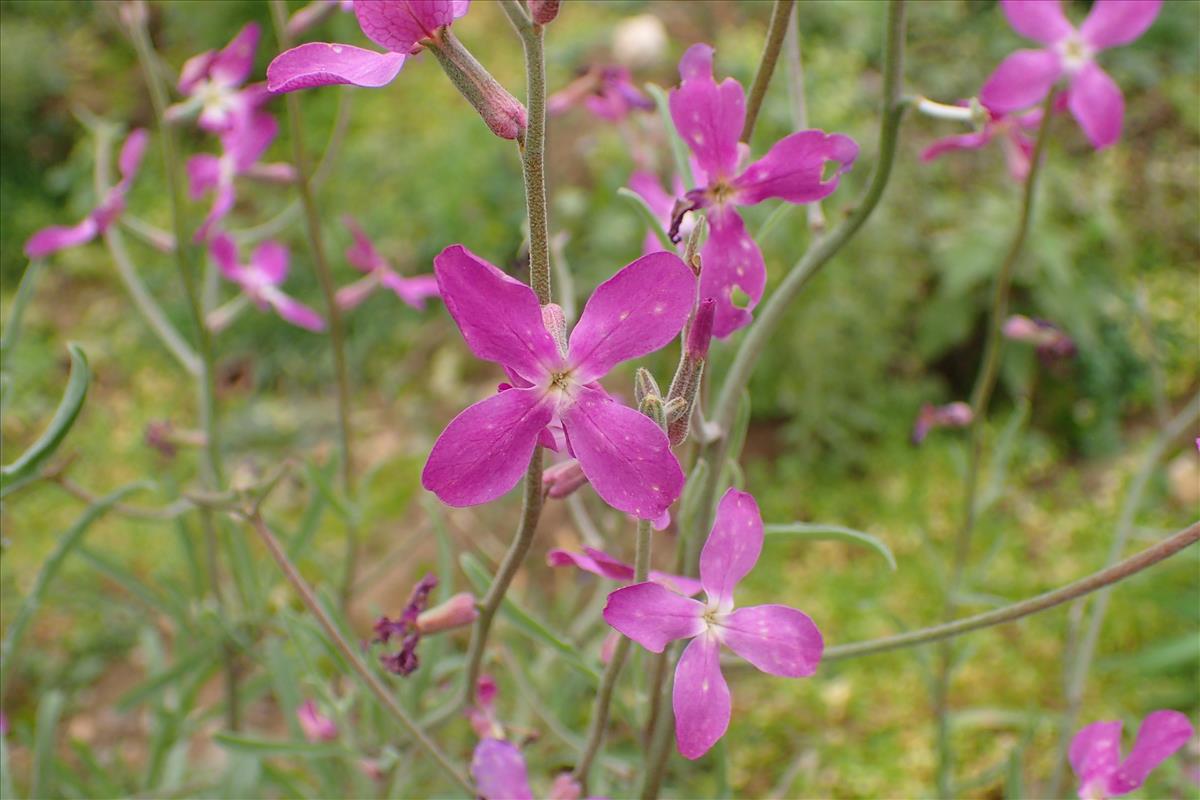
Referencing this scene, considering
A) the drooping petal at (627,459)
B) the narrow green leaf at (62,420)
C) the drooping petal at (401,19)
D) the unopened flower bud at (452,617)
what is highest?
the drooping petal at (401,19)

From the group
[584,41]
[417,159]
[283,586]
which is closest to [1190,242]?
[584,41]

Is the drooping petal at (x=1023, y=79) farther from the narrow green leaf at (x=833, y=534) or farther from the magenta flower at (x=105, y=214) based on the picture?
the magenta flower at (x=105, y=214)

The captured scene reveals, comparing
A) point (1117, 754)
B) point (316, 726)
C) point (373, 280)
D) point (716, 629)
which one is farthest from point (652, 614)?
point (373, 280)

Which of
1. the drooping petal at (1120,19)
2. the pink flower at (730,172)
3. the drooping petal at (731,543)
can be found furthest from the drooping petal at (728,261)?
the drooping petal at (1120,19)

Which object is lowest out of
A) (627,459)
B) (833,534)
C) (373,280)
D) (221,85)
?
(833,534)

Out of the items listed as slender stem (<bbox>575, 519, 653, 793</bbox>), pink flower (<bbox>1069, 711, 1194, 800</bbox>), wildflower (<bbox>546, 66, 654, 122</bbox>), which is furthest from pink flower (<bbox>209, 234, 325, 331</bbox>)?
pink flower (<bbox>1069, 711, 1194, 800</bbox>)

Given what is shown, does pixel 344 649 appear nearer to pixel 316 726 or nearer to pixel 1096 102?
pixel 316 726

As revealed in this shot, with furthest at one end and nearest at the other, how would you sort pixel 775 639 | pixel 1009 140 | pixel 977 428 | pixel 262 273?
pixel 262 273, pixel 977 428, pixel 1009 140, pixel 775 639
